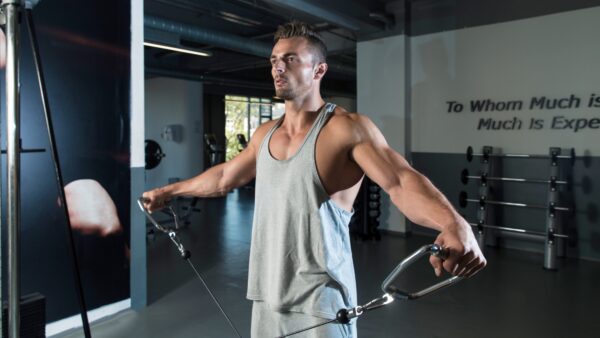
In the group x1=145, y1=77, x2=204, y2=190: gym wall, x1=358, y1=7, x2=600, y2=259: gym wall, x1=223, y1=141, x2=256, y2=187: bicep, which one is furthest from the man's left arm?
x1=145, y1=77, x2=204, y2=190: gym wall

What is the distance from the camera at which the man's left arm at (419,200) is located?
86 centimetres

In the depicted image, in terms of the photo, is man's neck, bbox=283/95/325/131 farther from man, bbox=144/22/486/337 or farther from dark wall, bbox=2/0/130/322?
dark wall, bbox=2/0/130/322

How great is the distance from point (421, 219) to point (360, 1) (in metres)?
4.60

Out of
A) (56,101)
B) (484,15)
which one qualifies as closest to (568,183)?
(484,15)

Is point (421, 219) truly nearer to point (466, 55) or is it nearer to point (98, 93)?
point (98, 93)

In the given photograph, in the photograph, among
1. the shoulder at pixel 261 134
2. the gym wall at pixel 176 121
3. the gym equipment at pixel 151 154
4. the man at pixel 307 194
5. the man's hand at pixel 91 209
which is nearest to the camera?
the man at pixel 307 194

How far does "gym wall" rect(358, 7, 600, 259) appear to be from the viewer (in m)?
4.21

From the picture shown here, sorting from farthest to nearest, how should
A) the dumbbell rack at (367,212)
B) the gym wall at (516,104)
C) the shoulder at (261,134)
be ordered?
the dumbbell rack at (367,212), the gym wall at (516,104), the shoulder at (261,134)

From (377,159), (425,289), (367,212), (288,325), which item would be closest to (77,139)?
(288,325)

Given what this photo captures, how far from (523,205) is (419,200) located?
12.5 ft

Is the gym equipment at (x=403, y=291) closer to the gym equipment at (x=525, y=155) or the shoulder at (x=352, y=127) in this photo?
the shoulder at (x=352, y=127)

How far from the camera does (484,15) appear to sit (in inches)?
188

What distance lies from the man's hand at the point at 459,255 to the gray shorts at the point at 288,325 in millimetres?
471

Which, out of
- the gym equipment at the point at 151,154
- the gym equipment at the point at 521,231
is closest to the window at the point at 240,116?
the gym equipment at the point at 151,154
